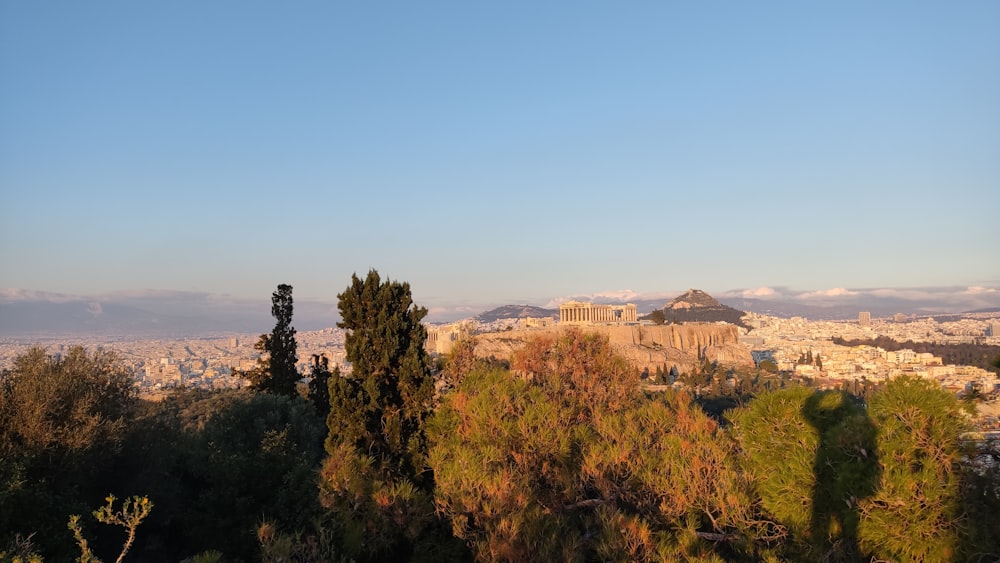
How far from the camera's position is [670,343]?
104250 millimetres

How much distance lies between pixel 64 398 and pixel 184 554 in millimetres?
4338

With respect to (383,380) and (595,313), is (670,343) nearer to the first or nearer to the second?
(595,313)

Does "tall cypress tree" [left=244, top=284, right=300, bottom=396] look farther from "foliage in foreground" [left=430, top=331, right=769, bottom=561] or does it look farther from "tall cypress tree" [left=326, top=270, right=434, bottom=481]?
"foliage in foreground" [left=430, top=331, right=769, bottom=561]

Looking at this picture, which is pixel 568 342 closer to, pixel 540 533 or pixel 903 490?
pixel 540 533

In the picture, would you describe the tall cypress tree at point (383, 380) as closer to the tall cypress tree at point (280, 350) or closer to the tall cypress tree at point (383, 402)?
the tall cypress tree at point (383, 402)

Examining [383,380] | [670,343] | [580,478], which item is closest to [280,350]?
[383,380]

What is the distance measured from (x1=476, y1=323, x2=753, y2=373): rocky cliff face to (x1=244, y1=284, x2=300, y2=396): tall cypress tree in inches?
2092

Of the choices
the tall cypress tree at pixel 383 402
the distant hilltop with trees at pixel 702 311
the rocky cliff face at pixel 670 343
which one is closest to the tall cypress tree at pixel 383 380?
the tall cypress tree at pixel 383 402

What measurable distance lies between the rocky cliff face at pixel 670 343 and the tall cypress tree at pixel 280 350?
174 feet

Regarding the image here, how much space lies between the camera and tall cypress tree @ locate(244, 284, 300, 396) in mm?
23406

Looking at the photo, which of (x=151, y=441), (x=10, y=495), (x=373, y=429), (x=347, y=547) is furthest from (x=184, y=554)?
(x=347, y=547)

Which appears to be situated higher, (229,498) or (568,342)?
(568,342)

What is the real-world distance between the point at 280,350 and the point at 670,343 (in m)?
88.6

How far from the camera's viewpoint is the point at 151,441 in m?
16.9
